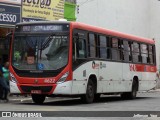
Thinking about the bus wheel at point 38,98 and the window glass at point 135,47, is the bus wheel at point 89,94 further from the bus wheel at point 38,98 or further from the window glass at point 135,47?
the window glass at point 135,47

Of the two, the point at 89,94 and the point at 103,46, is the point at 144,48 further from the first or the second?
the point at 89,94

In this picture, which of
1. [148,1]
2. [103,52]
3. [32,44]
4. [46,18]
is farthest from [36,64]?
[148,1]

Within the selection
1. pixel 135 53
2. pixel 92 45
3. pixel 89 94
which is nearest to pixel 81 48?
pixel 92 45

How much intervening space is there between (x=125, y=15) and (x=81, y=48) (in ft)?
59.1

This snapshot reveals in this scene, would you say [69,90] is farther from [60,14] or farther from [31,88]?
[60,14]

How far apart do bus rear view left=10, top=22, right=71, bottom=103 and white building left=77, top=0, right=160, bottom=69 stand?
40.4 feet

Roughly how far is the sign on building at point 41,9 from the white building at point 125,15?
124 inches

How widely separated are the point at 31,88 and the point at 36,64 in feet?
2.97

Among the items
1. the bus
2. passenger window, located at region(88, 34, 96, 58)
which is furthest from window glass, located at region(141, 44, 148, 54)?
passenger window, located at region(88, 34, 96, 58)

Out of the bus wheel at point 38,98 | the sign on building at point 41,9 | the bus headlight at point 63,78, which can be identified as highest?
the sign on building at point 41,9

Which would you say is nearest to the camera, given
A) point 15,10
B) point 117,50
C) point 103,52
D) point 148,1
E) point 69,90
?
point 69,90

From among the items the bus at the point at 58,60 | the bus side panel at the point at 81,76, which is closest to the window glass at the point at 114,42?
the bus at the point at 58,60

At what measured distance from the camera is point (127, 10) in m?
35.1

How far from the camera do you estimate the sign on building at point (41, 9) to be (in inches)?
938
